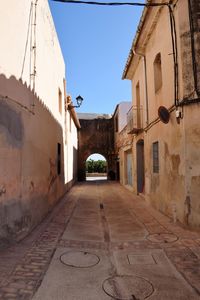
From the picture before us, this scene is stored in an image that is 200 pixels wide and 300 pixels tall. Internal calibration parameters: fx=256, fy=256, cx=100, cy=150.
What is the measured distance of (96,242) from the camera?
520cm

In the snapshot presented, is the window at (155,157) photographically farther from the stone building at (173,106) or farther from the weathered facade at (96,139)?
the weathered facade at (96,139)

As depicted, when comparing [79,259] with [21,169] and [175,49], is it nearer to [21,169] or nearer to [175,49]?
[21,169]

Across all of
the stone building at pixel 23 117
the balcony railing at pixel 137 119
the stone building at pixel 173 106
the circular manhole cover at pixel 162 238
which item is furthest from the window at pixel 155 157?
the stone building at pixel 23 117

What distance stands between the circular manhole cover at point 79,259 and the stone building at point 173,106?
2.67m

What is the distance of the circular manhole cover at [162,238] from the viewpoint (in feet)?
17.0

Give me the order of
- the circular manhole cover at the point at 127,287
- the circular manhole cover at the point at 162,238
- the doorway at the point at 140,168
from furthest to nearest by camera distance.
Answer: the doorway at the point at 140,168, the circular manhole cover at the point at 162,238, the circular manhole cover at the point at 127,287

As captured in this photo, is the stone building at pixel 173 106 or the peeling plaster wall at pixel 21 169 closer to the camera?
the peeling plaster wall at pixel 21 169

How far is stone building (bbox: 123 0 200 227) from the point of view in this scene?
19.5ft

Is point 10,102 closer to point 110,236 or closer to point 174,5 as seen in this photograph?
point 110,236

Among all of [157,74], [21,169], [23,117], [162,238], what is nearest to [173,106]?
[157,74]

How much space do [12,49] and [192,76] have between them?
13.5 ft

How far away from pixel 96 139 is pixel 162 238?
787 inches

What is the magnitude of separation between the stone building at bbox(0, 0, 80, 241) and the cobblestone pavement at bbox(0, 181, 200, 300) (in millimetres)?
548

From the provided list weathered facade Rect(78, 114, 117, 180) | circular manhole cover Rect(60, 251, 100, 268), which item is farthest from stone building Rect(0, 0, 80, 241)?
weathered facade Rect(78, 114, 117, 180)
